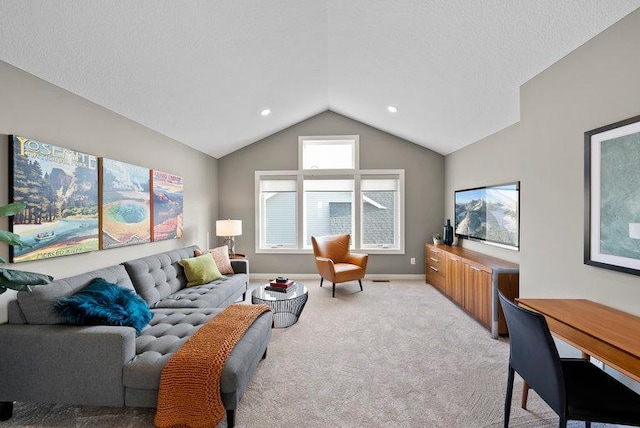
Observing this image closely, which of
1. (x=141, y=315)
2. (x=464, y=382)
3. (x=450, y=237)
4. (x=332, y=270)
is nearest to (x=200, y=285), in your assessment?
(x=141, y=315)

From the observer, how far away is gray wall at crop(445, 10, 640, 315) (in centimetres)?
169

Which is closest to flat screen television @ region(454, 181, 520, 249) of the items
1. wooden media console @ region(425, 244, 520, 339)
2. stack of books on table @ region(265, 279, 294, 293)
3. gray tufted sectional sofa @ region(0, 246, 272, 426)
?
wooden media console @ region(425, 244, 520, 339)

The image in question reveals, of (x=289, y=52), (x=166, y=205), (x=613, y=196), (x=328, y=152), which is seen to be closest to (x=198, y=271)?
(x=166, y=205)

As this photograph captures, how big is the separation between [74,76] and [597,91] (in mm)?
3714

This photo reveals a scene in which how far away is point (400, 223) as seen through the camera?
17.4 ft

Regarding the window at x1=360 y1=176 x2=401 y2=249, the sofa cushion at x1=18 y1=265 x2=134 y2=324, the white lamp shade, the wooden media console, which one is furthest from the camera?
the window at x1=360 y1=176 x2=401 y2=249

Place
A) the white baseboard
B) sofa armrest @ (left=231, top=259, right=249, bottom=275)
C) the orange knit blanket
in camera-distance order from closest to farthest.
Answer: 1. the orange knit blanket
2. sofa armrest @ (left=231, top=259, right=249, bottom=275)
3. the white baseboard

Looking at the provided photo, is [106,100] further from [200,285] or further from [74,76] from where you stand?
[200,285]

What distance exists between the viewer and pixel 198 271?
3.38 m

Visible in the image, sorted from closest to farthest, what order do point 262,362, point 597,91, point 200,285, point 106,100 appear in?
point 597,91
point 262,362
point 106,100
point 200,285

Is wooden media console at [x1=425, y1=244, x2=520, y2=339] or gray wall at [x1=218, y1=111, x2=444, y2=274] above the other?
gray wall at [x1=218, y1=111, x2=444, y2=274]

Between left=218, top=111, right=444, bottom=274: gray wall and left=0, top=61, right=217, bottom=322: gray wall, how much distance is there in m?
1.23

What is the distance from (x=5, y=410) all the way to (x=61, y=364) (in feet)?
1.67

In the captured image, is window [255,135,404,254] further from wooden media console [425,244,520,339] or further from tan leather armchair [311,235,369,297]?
wooden media console [425,244,520,339]
